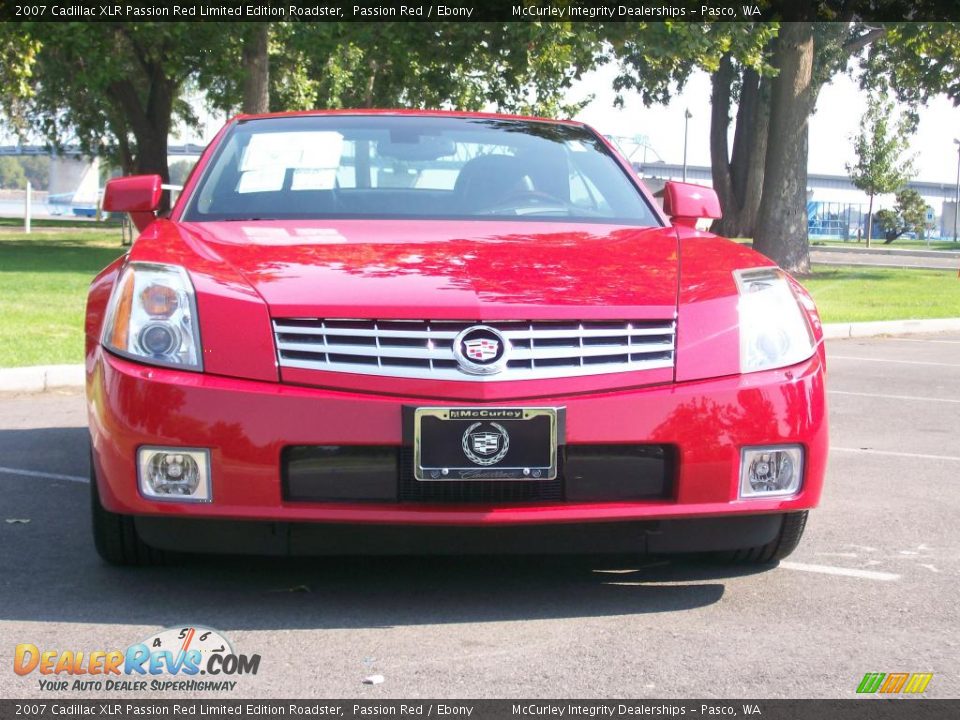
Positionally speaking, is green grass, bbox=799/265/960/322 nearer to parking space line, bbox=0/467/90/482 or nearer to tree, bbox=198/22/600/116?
tree, bbox=198/22/600/116

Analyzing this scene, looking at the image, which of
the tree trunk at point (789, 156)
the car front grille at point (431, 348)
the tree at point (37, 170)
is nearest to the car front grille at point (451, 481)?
the car front grille at point (431, 348)

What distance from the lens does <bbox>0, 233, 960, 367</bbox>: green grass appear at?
1070 centimetres

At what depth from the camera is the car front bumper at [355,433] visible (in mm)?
3689

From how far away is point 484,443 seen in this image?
3.69 metres

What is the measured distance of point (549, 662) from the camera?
134 inches

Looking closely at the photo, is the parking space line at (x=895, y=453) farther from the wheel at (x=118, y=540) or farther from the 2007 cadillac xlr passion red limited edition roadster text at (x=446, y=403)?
the wheel at (x=118, y=540)

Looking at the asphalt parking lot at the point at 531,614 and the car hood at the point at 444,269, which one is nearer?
the asphalt parking lot at the point at 531,614

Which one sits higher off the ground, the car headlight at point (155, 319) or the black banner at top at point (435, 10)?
the black banner at top at point (435, 10)

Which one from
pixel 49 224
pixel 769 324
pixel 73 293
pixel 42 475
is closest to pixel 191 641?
pixel 769 324

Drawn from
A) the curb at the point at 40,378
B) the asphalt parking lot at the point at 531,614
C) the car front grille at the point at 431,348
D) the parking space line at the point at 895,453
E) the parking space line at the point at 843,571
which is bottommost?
the curb at the point at 40,378

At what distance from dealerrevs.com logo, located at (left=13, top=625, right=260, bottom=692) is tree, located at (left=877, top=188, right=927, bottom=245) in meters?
66.4

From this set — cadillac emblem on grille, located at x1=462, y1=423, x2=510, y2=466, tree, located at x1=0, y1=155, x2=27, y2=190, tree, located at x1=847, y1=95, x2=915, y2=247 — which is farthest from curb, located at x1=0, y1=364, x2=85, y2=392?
tree, located at x1=0, y1=155, x2=27, y2=190

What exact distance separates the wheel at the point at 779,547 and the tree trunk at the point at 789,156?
61.9 ft

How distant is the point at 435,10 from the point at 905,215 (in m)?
50.0
